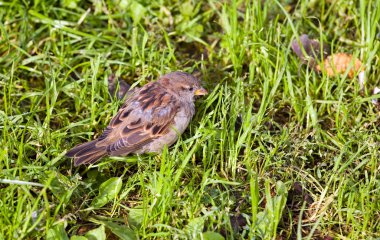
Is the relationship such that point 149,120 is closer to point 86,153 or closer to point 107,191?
point 86,153

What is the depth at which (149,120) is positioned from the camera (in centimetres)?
498

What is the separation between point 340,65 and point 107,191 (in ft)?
7.95

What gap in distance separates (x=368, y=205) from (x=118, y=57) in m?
2.71

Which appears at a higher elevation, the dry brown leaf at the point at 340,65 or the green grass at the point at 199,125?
the dry brown leaf at the point at 340,65

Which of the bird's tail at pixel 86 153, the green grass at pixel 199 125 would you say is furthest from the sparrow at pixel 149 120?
the green grass at pixel 199 125

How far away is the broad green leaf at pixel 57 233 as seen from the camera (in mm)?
4078

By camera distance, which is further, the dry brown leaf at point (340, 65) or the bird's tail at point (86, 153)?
the dry brown leaf at point (340, 65)

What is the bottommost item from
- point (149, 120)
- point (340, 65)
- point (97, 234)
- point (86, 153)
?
point (97, 234)

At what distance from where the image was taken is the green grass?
4289 millimetres

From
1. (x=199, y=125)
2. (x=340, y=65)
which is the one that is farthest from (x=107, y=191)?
(x=340, y=65)

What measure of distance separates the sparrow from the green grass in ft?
0.37

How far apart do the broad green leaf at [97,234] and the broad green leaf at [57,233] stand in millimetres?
145

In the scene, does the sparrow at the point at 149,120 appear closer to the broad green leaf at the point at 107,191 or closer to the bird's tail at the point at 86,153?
the bird's tail at the point at 86,153

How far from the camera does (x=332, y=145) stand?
5.05 meters
